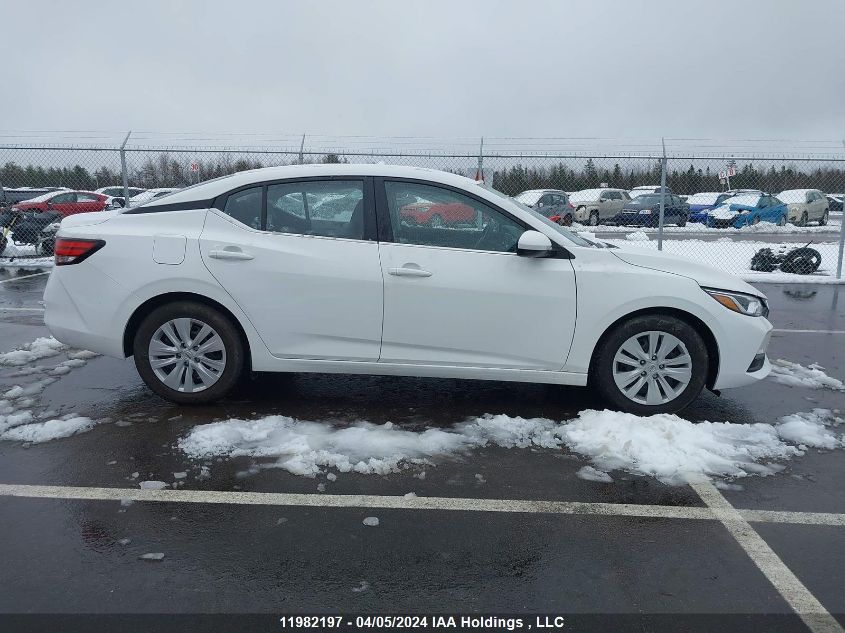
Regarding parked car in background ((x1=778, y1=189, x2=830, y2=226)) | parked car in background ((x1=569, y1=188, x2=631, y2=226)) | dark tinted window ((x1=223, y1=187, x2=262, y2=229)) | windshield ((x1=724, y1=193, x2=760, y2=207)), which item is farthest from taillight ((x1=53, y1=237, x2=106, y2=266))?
parked car in background ((x1=778, y1=189, x2=830, y2=226))

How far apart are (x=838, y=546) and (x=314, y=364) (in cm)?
316

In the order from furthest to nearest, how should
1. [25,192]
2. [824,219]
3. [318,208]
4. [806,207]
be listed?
[824,219]
[806,207]
[25,192]
[318,208]

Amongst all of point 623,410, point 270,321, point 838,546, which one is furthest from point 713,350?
point 270,321

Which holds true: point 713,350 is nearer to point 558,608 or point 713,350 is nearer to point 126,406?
point 558,608

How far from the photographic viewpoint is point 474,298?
14.6 ft

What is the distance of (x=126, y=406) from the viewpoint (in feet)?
15.8

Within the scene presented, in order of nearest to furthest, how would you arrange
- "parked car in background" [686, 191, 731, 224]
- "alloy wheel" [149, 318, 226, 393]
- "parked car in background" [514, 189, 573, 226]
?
"alloy wheel" [149, 318, 226, 393] → "parked car in background" [514, 189, 573, 226] → "parked car in background" [686, 191, 731, 224]

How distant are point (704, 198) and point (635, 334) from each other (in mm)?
27565

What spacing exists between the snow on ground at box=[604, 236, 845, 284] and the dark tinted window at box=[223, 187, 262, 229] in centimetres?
515

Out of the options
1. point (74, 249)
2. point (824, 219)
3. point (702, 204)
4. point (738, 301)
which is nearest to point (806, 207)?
point (824, 219)

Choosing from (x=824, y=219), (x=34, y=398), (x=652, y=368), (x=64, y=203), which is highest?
(x=64, y=203)

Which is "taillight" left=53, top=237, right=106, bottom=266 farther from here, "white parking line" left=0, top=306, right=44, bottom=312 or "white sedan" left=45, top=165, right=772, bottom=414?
"white parking line" left=0, top=306, right=44, bottom=312

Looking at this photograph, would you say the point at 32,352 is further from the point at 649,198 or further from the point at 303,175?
the point at 649,198

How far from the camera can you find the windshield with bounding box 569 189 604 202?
26547 millimetres
